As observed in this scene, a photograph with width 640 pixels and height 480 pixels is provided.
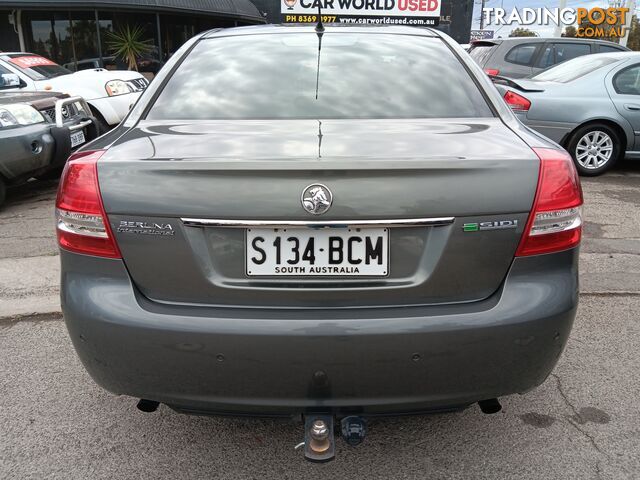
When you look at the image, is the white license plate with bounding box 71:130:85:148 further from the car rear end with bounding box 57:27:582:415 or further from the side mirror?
the car rear end with bounding box 57:27:582:415

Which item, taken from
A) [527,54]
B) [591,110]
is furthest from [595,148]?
[527,54]

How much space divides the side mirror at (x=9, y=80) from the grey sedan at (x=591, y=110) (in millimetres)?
6611

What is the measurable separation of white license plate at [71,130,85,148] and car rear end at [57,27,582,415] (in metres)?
5.33

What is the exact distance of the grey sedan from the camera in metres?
7.32

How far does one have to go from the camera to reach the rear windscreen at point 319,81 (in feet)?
8.13

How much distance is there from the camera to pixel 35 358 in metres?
3.20

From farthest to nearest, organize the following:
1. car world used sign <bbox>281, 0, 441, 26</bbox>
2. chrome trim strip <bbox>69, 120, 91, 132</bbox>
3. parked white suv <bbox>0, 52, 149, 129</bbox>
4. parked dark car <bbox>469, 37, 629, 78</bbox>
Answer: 1. car world used sign <bbox>281, 0, 441, 26</bbox>
2. parked dark car <bbox>469, 37, 629, 78</bbox>
3. parked white suv <bbox>0, 52, 149, 129</bbox>
4. chrome trim strip <bbox>69, 120, 91, 132</bbox>

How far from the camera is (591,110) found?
24.0ft

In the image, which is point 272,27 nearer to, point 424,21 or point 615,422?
point 615,422

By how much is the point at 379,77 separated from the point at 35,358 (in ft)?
7.46

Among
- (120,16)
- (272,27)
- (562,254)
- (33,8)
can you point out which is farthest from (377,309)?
(120,16)

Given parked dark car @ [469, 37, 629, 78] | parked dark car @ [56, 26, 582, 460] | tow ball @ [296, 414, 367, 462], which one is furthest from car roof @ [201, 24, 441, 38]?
parked dark car @ [469, 37, 629, 78]

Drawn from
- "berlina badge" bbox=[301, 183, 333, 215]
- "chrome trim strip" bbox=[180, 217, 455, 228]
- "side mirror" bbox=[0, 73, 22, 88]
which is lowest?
"side mirror" bbox=[0, 73, 22, 88]

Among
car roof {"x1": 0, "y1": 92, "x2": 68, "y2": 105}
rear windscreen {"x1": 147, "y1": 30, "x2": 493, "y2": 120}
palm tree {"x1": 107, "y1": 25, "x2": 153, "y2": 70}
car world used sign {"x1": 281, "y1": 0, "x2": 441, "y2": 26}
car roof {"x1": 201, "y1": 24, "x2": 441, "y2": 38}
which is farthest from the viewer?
car world used sign {"x1": 281, "y1": 0, "x2": 441, "y2": 26}
